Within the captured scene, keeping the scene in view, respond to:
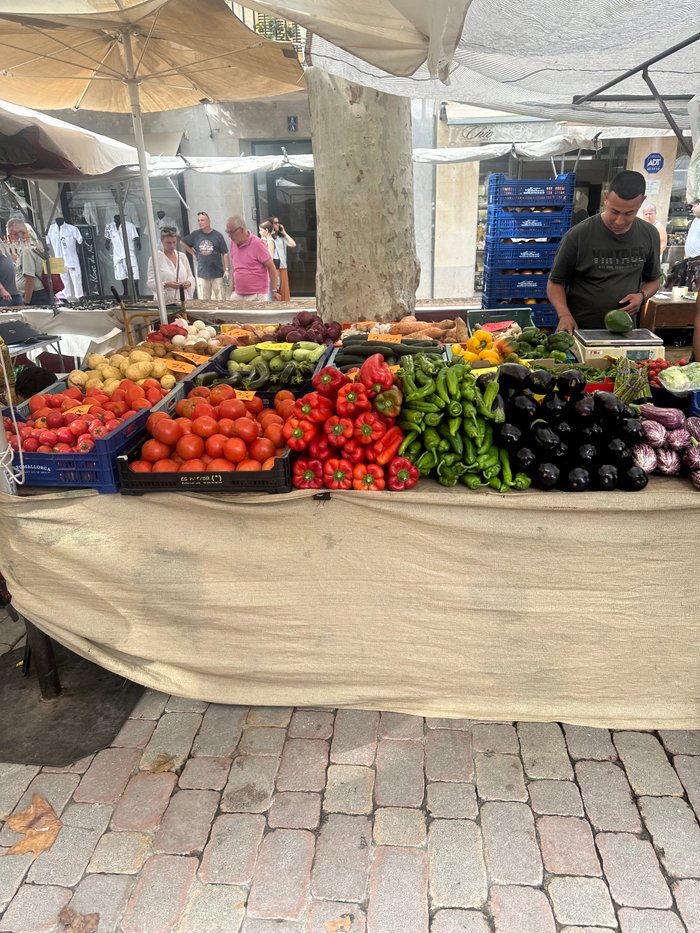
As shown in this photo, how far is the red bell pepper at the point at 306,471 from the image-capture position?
9.25 feet

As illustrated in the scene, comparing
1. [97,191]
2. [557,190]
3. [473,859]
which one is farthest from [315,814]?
[97,191]

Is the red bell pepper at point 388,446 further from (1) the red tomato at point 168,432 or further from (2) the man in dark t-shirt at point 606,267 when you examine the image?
(2) the man in dark t-shirt at point 606,267

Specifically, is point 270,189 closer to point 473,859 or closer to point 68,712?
point 68,712

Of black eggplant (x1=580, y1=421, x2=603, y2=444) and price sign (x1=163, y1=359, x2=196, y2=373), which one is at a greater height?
price sign (x1=163, y1=359, x2=196, y2=373)

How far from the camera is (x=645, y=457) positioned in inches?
107

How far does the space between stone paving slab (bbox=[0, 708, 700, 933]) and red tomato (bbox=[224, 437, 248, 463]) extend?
1.32m

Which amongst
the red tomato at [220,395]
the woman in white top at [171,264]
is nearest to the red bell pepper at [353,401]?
the red tomato at [220,395]

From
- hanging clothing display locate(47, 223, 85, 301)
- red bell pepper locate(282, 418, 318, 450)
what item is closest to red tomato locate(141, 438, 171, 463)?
red bell pepper locate(282, 418, 318, 450)

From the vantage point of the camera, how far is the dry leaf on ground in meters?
2.50

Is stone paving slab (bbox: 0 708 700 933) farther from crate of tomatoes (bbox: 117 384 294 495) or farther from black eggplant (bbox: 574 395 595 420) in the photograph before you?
black eggplant (bbox: 574 395 595 420)

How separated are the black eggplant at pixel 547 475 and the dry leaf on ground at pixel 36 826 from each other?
2.47 m

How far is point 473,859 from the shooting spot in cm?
241

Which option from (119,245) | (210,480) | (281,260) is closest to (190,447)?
(210,480)

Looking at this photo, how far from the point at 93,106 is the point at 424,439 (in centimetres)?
607
